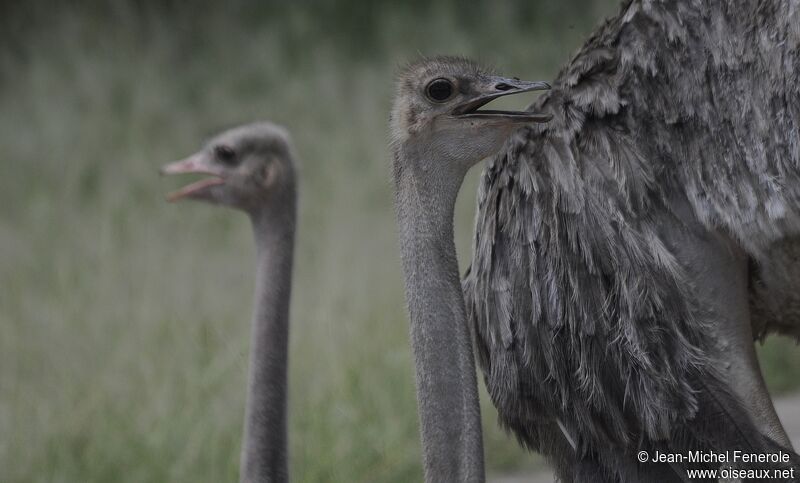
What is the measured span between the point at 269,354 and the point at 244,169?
1.58 feet

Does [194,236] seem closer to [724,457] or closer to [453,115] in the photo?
[453,115]

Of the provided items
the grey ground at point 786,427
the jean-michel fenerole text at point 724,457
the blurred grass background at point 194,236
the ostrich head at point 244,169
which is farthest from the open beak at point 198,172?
the grey ground at point 786,427

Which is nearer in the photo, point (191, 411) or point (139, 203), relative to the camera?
point (191, 411)

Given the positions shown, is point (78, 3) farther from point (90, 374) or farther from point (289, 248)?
point (289, 248)

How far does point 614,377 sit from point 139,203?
3560 millimetres

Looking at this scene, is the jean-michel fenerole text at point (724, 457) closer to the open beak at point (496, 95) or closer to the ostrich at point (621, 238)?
the ostrich at point (621, 238)

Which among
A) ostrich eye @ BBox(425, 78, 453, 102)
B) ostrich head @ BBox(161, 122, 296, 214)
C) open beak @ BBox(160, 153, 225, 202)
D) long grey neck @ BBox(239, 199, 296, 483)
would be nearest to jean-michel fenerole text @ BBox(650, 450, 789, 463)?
ostrich eye @ BBox(425, 78, 453, 102)

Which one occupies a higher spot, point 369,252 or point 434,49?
point 434,49

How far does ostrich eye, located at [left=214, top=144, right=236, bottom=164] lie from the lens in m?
3.38

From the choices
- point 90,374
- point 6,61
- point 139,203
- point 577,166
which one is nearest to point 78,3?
point 6,61

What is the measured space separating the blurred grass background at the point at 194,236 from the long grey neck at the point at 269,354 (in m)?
0.64

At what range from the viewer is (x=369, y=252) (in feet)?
18.3

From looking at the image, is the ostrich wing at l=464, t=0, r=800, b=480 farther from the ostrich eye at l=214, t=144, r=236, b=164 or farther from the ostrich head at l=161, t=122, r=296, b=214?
the ostrich eye at l=214, t=144, r=236, b=164

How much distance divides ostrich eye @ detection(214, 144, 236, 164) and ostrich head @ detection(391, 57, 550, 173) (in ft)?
2.59
